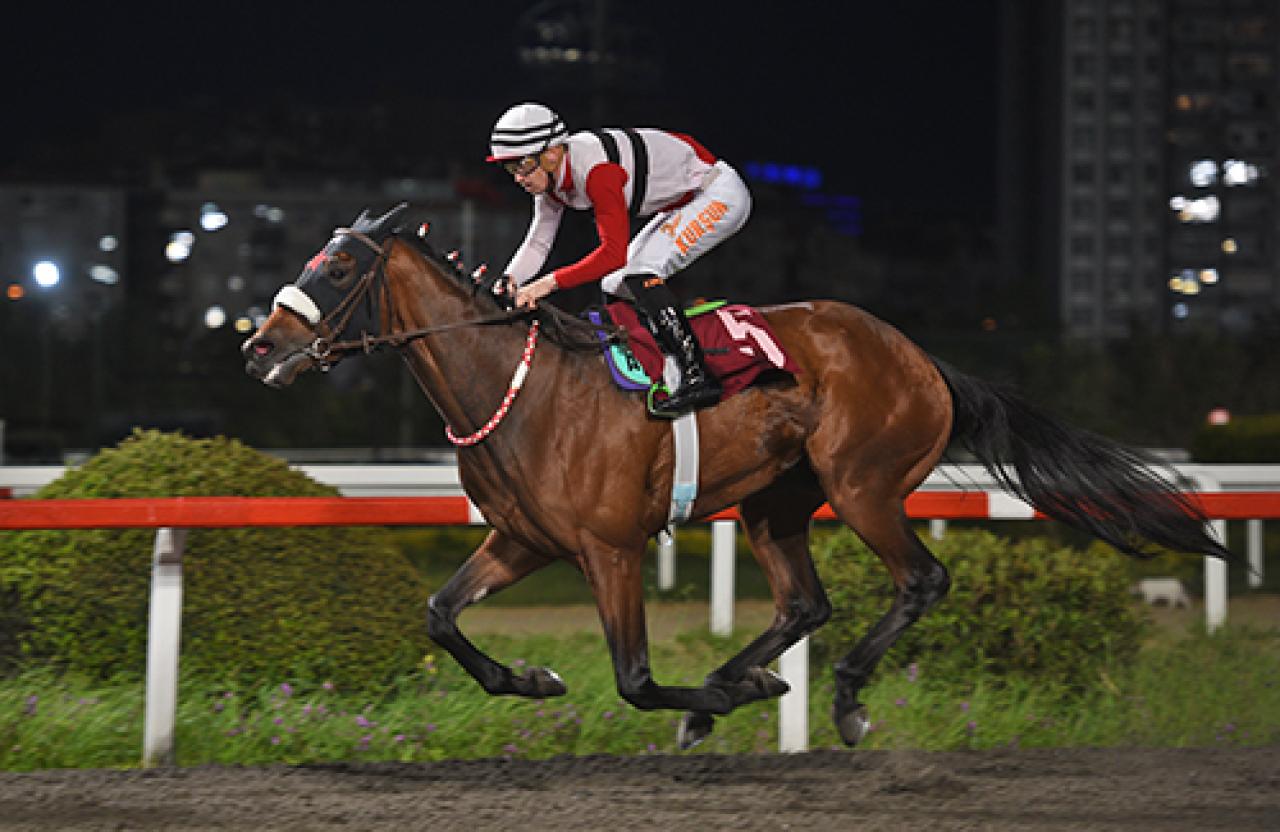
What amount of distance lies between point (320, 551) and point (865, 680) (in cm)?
157

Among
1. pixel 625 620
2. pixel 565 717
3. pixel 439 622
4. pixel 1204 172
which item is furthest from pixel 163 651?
pixel 1204 172

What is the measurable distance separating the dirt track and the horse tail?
0.58 meters

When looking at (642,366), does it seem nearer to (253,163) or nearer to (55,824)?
(55,824)

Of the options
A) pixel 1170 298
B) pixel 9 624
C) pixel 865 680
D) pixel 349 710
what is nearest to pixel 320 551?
pixel 349 710

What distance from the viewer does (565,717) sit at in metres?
4.36

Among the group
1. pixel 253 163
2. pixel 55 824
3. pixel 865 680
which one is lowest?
pixel 55 824

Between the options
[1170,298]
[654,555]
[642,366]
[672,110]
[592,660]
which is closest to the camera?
[642,366]

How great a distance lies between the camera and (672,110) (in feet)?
222

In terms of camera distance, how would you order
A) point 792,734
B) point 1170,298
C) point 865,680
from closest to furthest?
point 865,680, point 792,734, point 1170,298

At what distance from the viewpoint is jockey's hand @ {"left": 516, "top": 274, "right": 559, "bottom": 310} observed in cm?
359

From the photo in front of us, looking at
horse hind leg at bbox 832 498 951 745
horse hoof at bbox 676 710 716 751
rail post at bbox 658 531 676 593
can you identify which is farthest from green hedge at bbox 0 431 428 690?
rail post at bbox 658 531 676 593

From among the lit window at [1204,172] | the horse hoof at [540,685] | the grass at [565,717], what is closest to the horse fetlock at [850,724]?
the grass at [565,717]

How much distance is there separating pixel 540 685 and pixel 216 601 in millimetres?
1078

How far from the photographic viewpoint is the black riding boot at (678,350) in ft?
11.8
